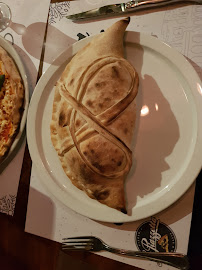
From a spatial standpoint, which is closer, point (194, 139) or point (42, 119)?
point (194, 139)

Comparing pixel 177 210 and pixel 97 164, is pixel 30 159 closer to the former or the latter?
pixel 97 164

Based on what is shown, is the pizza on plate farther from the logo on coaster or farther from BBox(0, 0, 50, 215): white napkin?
the logo on coaster

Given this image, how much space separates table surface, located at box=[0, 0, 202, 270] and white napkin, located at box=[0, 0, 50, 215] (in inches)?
1.3

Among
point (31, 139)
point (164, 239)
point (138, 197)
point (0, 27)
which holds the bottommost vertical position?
point (164, 239)

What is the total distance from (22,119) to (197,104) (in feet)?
2.19

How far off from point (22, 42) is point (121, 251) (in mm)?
958

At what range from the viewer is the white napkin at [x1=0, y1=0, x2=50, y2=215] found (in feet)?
3.69

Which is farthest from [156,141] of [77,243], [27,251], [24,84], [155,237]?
[27,251]

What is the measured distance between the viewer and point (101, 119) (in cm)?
88

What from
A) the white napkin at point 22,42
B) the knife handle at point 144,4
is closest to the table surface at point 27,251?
the white napkin at point 22,42

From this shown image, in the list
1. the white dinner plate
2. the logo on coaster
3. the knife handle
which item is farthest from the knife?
the logo on coaster

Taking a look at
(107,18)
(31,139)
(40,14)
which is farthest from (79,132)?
(40,14)

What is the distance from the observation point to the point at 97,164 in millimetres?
878

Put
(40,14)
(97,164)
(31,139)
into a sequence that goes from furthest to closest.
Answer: (40,14), (31,139), (97,164)
